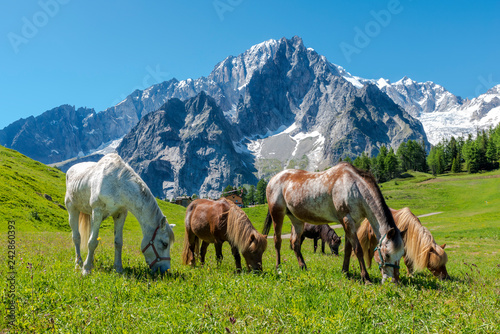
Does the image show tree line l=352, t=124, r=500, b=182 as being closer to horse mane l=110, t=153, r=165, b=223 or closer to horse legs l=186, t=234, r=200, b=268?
horse legs l=186, t=234, r=200, b=268

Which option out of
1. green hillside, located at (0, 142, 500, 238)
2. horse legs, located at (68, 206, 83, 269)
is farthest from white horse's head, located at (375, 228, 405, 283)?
green hillside, located at (0, 142, 500, 238)

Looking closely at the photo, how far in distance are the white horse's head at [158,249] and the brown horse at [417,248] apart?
7.14 meters

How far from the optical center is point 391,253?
7.72m

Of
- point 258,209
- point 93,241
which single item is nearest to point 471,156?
point 258,209

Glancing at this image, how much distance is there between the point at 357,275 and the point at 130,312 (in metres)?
6.84

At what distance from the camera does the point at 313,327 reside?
440cm

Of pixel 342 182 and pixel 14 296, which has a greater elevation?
pixel 342 182

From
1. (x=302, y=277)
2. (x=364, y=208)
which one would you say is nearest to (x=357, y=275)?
(x=364, y=208)

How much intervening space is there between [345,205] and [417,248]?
13.1 feet

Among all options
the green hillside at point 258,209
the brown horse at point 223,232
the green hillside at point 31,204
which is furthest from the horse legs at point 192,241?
the green hillside at point 31,204

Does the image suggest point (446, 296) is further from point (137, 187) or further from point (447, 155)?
point (447, 155)

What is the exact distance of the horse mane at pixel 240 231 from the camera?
30.6ft

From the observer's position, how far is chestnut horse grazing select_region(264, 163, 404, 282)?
26.0 ft

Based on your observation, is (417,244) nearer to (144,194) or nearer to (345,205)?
(345,205)
